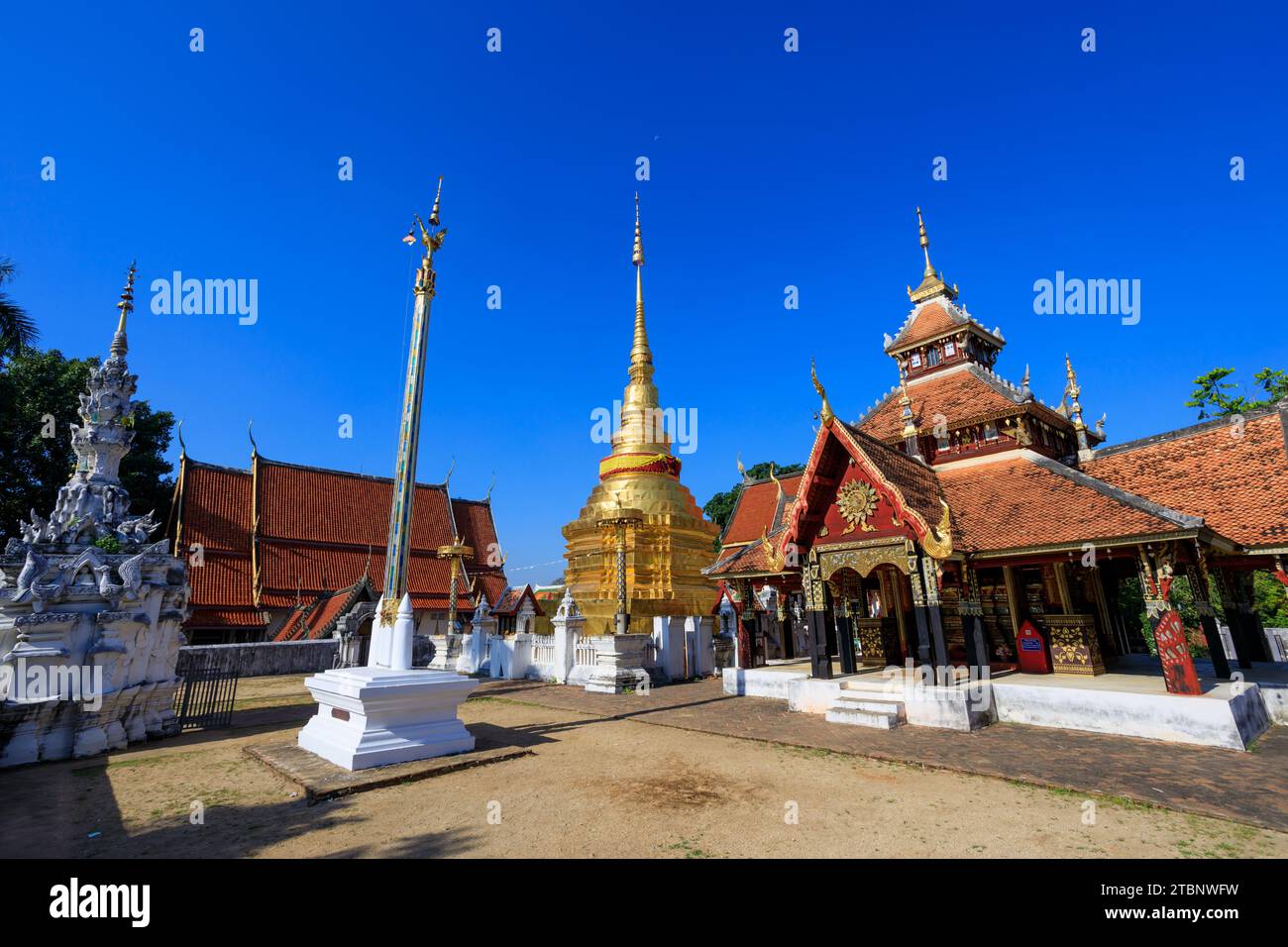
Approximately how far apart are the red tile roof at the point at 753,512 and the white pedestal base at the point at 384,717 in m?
20.1

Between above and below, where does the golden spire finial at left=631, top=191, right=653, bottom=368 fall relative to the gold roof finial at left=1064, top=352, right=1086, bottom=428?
above

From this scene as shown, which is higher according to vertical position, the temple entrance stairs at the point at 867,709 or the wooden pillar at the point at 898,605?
the wooden pillar at the point at 898,605

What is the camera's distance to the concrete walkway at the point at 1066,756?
5598mm

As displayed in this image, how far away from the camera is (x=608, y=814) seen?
5.32 m

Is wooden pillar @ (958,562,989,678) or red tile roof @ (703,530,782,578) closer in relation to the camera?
wooden pillar @ (958,562,989,678)

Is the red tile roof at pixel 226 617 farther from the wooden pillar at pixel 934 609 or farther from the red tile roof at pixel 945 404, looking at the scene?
the wooden pillar at pixel 934 609

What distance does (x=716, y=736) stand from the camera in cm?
916

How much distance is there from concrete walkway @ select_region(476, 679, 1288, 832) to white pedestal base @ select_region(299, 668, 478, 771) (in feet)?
13.8

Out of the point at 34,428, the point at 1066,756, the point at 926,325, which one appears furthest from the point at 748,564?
the point at 34,428

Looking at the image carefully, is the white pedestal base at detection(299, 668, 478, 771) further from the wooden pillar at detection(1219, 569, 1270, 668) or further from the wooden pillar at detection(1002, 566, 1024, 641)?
the wooden pillar at detection(1219, 569, 1270, 668)

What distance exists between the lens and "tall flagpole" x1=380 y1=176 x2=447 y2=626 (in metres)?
8.07

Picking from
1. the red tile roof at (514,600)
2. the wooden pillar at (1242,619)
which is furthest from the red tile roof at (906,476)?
the red tile roof at (514,600)

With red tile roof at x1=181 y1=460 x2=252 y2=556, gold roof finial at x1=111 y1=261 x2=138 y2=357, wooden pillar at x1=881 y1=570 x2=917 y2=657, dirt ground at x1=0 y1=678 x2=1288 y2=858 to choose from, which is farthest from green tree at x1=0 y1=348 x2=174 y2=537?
wooden pillar at x1=881 y1=570 x2=917 y2=657
